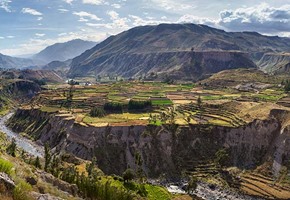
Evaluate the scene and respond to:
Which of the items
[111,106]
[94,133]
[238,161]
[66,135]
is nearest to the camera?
[238,161]

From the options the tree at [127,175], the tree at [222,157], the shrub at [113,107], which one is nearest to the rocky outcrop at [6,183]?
the tree at [127,175]

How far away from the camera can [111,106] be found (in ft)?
542

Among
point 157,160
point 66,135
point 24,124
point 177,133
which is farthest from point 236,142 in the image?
point 24,124

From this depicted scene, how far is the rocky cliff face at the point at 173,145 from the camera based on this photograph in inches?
4870

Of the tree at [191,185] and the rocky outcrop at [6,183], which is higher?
the rocky outcrop at [6,183]

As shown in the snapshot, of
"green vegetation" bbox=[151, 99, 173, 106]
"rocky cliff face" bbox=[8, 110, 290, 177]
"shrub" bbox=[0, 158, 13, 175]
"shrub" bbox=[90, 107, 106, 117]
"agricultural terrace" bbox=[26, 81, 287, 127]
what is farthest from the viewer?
"green vegetation" bbox=[151, 99, 173, 106]

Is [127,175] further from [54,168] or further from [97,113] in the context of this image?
[97,113]

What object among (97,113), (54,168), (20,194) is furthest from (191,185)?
(20,194)

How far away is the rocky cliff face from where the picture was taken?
12369 cm

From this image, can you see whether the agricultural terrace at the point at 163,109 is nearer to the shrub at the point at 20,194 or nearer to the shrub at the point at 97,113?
the shrub at the point at 97,113

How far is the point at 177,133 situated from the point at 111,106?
4427 cm

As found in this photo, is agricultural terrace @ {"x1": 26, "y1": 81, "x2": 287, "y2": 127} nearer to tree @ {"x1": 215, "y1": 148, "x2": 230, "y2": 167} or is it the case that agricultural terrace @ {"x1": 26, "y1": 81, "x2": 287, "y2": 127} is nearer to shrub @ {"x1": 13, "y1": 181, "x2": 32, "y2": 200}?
tree @ {"x1": 215, "y1": 148, "x2": 230, "y2": 167}

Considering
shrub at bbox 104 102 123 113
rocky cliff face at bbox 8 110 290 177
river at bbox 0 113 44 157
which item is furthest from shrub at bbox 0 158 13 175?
shrub at bbox 104 102 123 113

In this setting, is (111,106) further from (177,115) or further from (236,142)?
(236,142)
